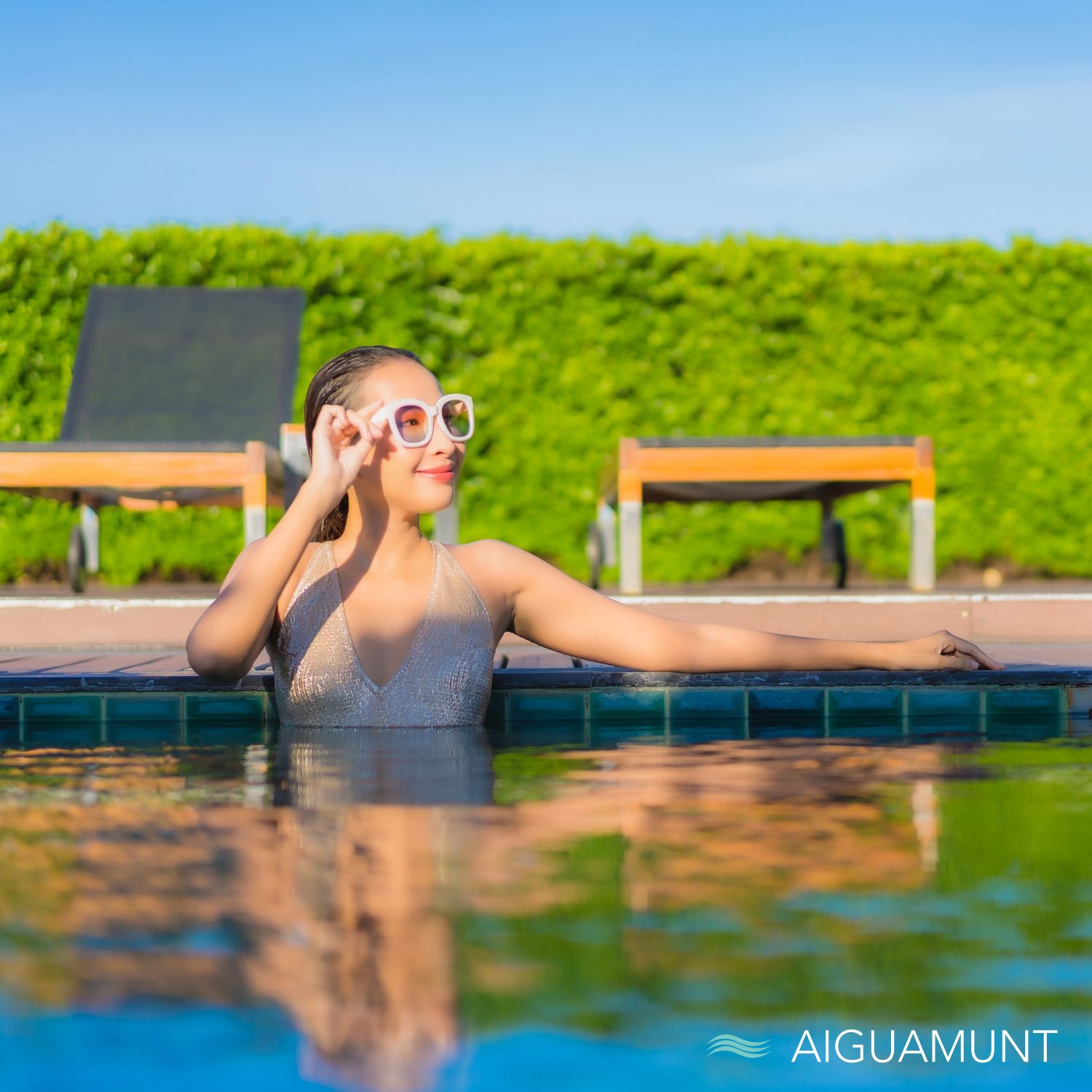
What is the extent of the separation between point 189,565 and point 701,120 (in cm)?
579

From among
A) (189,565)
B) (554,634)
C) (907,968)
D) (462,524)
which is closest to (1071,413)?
(462,524)

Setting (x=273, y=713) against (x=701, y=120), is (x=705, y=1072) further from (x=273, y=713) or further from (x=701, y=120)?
(x=701, y=120)

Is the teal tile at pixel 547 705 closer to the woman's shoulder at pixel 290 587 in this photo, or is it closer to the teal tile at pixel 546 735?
the teal tile at pixel 546 735

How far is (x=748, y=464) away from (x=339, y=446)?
4065 mm

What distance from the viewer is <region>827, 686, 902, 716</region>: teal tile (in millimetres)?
3164

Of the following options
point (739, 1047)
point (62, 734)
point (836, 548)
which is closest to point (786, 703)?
point (62, 734)

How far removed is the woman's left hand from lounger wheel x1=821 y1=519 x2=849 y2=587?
4609 millimetres

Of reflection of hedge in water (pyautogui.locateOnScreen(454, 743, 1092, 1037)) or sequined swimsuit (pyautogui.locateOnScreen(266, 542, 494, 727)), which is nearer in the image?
reflection of hedge in water (pyautogui.locateOnScreen(454, 743, 1092, 1037))

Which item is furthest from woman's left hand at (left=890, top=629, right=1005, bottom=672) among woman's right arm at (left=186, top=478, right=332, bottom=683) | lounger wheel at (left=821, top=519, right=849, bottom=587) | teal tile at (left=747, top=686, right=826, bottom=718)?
lounger wheel at (left=821, top=519, right=849, bottom=587)

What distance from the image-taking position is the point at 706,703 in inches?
124

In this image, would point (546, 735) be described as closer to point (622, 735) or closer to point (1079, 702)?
point (622, 735)

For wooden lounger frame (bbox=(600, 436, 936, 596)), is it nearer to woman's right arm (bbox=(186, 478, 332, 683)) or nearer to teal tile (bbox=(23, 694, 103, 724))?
teal tile (bbox=(23, 694, 103, 724))

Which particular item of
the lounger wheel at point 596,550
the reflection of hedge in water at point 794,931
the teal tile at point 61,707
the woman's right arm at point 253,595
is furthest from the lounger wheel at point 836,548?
the reflection of hedge in water at point 794,931

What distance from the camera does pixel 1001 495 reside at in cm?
970
